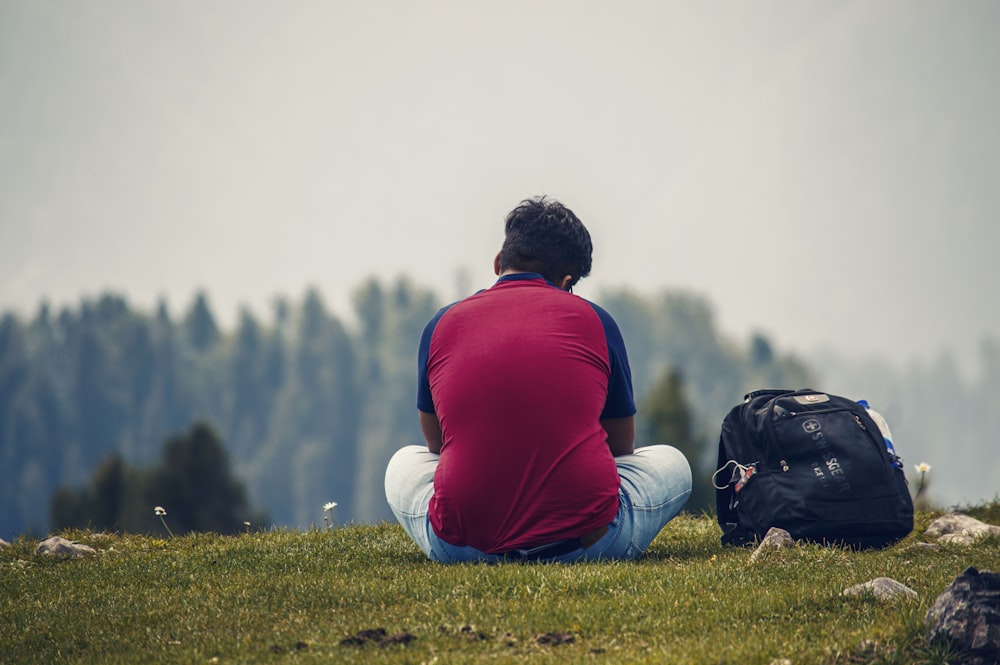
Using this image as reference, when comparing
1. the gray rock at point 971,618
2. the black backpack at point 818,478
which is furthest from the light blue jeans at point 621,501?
the gray rock at point 971,618

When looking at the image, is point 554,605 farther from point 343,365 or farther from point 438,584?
point 343,365

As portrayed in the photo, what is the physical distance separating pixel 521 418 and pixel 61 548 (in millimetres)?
4366

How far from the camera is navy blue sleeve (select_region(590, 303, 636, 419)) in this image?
721 centimetres

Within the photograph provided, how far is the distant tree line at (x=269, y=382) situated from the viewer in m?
169

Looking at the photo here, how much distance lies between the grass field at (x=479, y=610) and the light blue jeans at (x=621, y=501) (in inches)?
8.8

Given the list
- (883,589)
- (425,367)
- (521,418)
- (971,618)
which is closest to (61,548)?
(425,367)

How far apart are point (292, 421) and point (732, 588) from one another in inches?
7041

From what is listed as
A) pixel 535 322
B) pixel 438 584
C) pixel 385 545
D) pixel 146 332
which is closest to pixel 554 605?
pixel 438 584

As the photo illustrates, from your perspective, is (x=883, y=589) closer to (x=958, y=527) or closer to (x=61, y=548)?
(x=958, y=527)

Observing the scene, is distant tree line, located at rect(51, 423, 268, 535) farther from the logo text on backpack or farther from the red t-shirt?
the red t-shirt

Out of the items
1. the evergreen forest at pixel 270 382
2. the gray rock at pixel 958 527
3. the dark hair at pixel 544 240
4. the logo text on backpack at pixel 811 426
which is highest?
the dark hair at pixel 544 240

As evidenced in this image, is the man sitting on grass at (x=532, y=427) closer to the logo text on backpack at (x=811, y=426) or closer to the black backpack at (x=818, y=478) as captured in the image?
the black backpack at (x=818, y=478)

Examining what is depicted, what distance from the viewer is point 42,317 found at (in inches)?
6929

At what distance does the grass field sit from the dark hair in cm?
195
